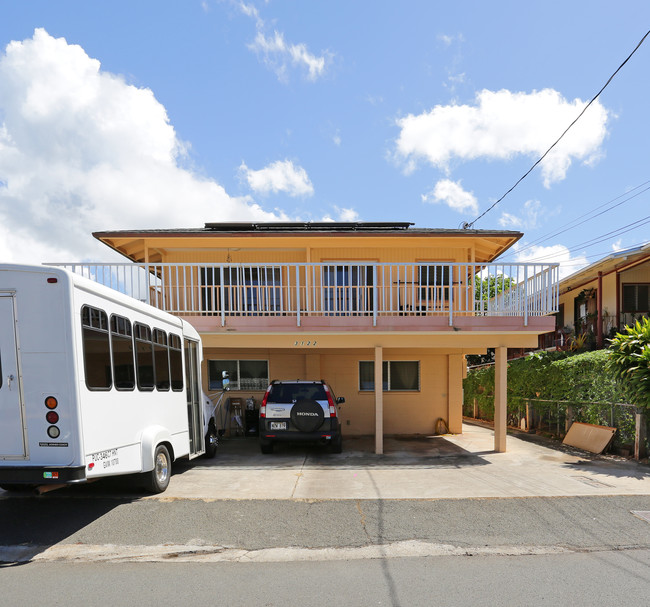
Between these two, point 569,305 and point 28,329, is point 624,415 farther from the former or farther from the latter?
point 569,305

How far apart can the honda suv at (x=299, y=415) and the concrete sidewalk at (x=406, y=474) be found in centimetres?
45

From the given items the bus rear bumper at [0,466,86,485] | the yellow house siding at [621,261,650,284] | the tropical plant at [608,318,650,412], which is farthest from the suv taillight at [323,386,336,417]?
the yellow house siding at [621,261,650,284]

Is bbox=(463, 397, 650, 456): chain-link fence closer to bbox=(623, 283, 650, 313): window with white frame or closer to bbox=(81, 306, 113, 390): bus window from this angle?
bbox=(623, 283, 650, 313): window with white frame

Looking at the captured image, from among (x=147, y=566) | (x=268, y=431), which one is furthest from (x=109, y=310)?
(x=268, y=431)

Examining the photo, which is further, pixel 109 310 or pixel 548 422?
pixel 548 422

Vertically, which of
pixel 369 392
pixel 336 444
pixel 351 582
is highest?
pixel 369 392

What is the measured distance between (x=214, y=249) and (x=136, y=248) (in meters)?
2.22

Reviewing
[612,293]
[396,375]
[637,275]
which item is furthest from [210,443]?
[637,275]

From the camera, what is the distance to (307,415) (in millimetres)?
8383

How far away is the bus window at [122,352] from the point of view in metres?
5.08

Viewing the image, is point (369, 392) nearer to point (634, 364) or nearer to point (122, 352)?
point (634, 364)

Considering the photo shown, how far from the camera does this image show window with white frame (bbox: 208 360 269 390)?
12.1 metres

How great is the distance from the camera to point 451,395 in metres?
11.9

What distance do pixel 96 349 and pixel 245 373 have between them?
7.53 meters
